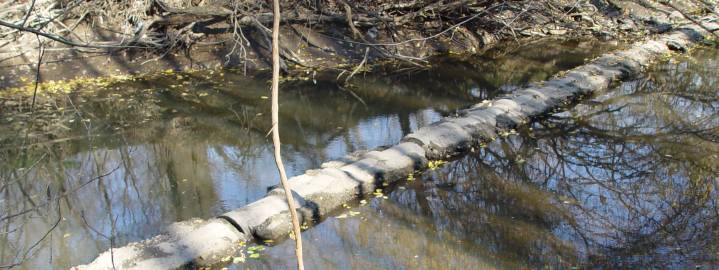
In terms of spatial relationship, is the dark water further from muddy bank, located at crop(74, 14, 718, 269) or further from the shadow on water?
muddy bank, located at crop(74, 14, 718, 269)

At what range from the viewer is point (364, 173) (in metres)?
5.57

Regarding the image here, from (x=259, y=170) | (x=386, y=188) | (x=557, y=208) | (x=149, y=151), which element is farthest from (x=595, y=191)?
(x=149, y=151)

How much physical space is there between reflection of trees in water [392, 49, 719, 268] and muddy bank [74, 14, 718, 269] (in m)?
0.22

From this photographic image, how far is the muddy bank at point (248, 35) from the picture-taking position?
382 inches

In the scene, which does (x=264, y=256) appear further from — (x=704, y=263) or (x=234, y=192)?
(x=704, y=263)

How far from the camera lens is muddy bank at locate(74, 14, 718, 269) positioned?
437cm

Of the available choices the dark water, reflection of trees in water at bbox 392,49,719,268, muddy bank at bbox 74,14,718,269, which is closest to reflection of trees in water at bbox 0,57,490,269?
the dark water

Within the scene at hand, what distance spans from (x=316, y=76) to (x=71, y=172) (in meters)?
4.28

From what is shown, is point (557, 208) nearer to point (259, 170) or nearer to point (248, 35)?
point (259, 170)

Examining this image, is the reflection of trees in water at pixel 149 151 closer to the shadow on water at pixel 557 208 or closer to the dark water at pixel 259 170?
the dark water at pixel 259 170

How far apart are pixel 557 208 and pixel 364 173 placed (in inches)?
59.7

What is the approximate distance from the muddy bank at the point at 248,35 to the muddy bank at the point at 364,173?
5.00 feet

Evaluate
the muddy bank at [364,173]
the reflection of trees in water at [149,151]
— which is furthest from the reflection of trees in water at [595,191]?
the reflection of trees in water at [149,151]

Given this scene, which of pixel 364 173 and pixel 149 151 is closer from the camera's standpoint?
pixel 364 173
